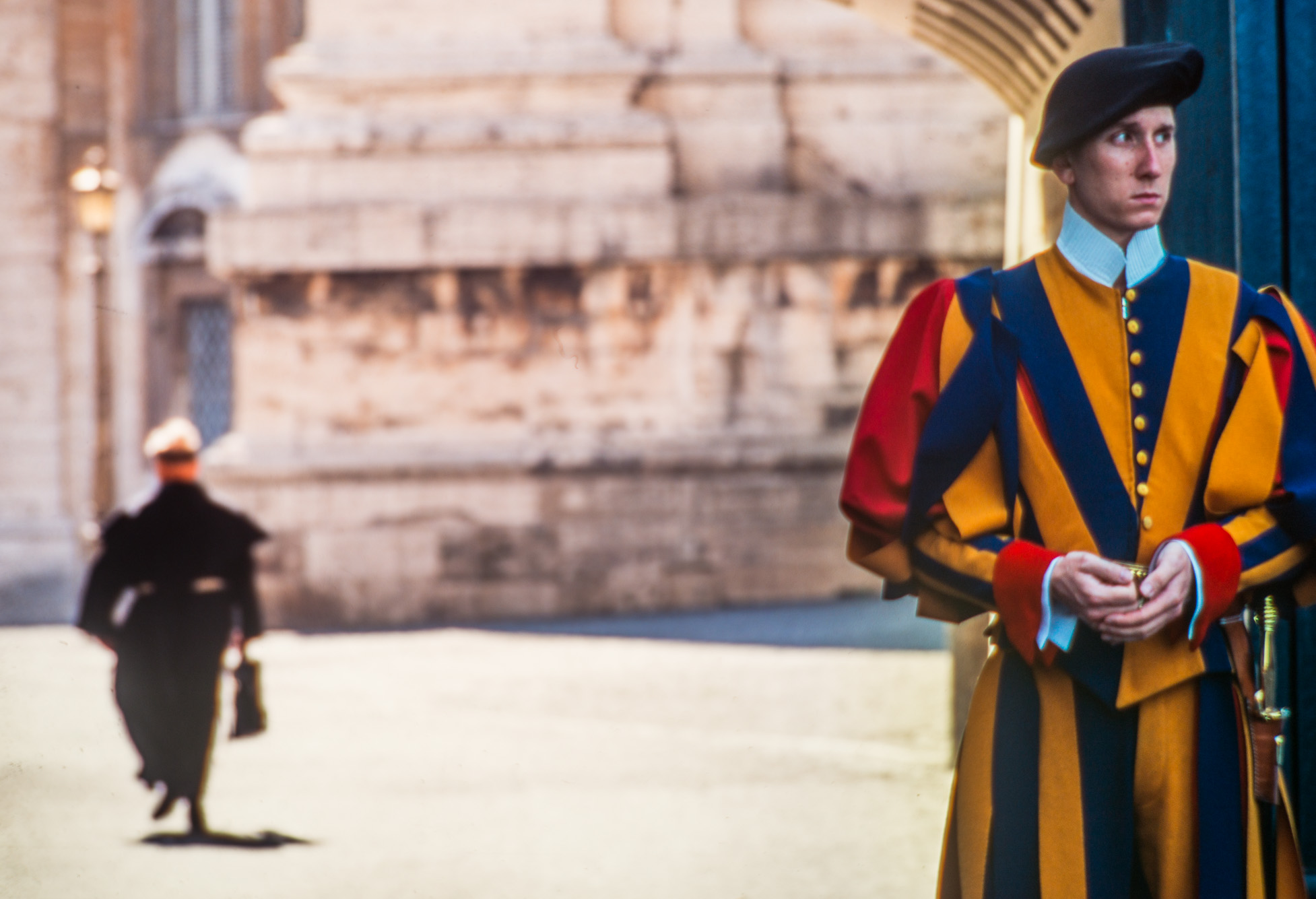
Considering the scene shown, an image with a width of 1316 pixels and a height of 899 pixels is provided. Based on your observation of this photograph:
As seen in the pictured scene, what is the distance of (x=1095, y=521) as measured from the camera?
2.39m

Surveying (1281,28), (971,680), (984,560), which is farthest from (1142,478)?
(971,680)

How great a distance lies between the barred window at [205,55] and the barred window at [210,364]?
258cm

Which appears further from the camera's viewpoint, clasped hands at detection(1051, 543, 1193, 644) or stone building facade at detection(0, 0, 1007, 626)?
stone building facade at detection(0, 0, 1007, 626)

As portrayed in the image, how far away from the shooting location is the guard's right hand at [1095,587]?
220 cm

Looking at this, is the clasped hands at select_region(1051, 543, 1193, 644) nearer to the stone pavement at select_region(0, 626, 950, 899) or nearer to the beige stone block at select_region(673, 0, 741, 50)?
the stone pavement at select_region(0, 626, 950, 899)

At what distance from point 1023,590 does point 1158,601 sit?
20 cm

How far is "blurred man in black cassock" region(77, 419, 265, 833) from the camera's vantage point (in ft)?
20.6

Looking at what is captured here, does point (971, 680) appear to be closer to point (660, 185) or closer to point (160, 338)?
point (660, 185)

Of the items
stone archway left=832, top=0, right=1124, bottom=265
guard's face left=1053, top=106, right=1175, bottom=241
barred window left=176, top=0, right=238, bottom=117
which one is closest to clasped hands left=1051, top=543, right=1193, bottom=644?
guard's face left=1053, top=106, right=1175, bottom=241

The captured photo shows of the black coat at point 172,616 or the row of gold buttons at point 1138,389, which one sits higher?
the row of gold buttons at point 1138,389

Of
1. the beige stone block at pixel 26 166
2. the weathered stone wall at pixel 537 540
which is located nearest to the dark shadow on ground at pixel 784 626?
the weathered stone wall at pixel 537 540

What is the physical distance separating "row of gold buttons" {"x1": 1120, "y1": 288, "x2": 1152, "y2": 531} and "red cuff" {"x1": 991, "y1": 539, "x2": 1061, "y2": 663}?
0.19 m

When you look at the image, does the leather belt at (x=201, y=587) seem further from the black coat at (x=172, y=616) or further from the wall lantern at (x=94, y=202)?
the wall lantern at (x=94, y=202)

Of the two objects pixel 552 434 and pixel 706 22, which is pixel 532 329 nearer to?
pixel 552 434
